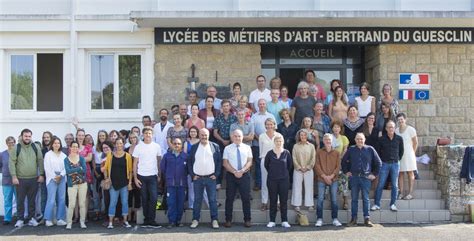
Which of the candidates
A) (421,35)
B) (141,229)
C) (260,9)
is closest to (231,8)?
(260,9)

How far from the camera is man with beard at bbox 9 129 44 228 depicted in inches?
427

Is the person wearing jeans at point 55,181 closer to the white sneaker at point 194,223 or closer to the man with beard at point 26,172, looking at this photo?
the man with beard at point 26,172

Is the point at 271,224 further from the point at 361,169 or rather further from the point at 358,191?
the point at 361,169

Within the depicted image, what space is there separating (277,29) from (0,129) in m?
6.46

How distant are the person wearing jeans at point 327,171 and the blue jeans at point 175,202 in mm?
2413

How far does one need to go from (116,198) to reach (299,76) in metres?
→ 5.79

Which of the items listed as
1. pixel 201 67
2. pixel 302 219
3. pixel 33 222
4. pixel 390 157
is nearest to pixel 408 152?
pixel 390 157

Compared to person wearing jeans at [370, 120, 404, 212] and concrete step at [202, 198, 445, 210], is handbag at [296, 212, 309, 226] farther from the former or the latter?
person wearing jeans at [370, 120, 404, 212]

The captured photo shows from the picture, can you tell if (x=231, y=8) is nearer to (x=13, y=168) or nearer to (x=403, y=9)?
(x=403, y=9)

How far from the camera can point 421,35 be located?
13.0 meters

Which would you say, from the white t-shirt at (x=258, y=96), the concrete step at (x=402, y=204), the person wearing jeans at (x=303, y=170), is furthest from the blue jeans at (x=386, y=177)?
the white t-shirt at (x=258, y=96)

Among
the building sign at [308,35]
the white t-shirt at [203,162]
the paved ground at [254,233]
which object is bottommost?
the paved ground at [254,233]

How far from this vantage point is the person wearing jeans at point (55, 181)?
10680 millimetres

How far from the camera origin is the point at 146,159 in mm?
10414
